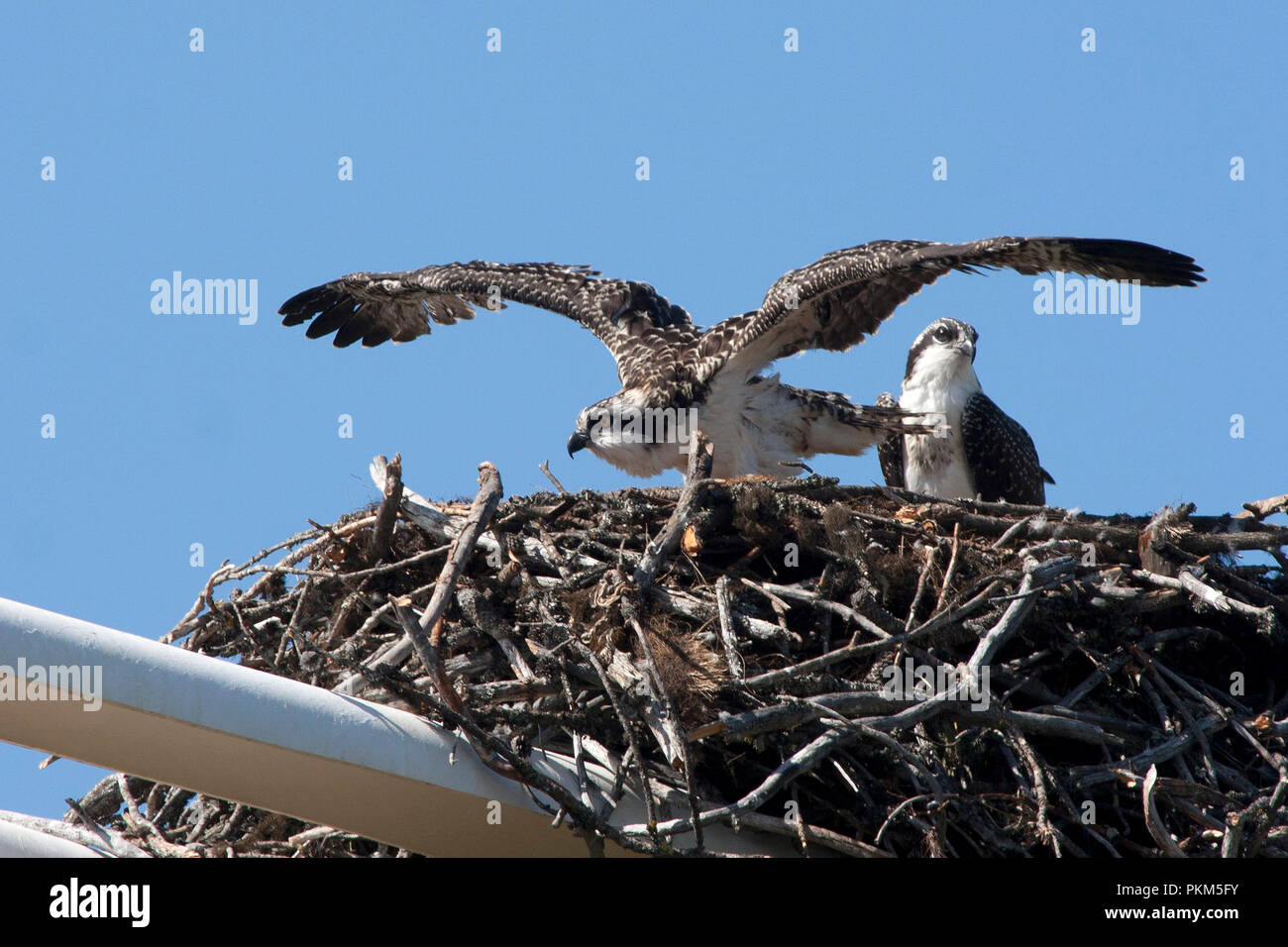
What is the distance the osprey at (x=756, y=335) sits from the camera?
8359mm

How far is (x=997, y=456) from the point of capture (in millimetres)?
10062

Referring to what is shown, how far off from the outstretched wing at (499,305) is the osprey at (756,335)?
0.05ft

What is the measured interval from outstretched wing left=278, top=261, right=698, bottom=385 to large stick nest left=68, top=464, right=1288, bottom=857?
8.96 ft

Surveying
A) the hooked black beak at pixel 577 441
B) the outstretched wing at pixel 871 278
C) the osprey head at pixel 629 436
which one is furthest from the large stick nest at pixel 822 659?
the hooked black beak at pixel 577 441

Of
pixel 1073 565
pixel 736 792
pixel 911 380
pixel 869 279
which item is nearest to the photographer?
pixel 736 792

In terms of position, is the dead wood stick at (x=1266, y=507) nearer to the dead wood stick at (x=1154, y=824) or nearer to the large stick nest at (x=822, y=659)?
the large stick nest at (x=822, y=659)

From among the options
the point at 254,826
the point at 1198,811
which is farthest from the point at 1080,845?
the point at 254,826

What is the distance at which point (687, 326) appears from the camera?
35.7 feet

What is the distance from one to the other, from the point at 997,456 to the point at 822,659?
4.34m

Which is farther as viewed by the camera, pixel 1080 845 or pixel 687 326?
pixel 687 326

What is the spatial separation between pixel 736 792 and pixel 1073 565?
1874 millimetres

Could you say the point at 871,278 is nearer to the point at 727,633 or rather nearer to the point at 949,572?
the point at 949,572
